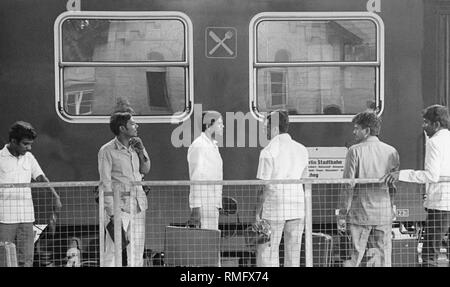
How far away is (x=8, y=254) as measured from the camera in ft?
28.3

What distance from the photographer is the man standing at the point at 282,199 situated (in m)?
9.03

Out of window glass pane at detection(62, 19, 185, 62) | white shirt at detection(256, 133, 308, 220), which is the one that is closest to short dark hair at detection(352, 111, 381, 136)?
white shirt at detection(256, 133, 308, 220)

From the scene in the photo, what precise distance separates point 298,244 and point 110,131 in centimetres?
233

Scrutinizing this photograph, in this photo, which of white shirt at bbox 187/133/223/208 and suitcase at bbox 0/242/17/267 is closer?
suitcase at bbox 0/242/17/267

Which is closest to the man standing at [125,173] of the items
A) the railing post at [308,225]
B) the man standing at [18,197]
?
the man standing at [18,197]

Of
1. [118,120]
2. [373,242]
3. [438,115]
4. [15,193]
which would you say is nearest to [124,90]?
[118,120]

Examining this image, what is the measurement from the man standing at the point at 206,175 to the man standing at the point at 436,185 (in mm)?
2025

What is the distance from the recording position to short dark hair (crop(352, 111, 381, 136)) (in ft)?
29.5

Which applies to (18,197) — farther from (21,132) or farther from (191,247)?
(191,247)

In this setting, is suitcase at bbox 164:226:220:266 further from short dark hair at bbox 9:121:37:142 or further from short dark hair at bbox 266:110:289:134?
short dark hair at bbox 9:121:37:142

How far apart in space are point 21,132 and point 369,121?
3421 mm

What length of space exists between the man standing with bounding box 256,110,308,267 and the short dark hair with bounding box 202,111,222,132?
27.0 inches

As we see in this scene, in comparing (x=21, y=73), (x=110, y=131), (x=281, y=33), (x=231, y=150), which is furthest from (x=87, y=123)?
(x=281, y=33)

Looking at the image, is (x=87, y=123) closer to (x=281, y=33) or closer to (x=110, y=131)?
(x=110, y=131)
